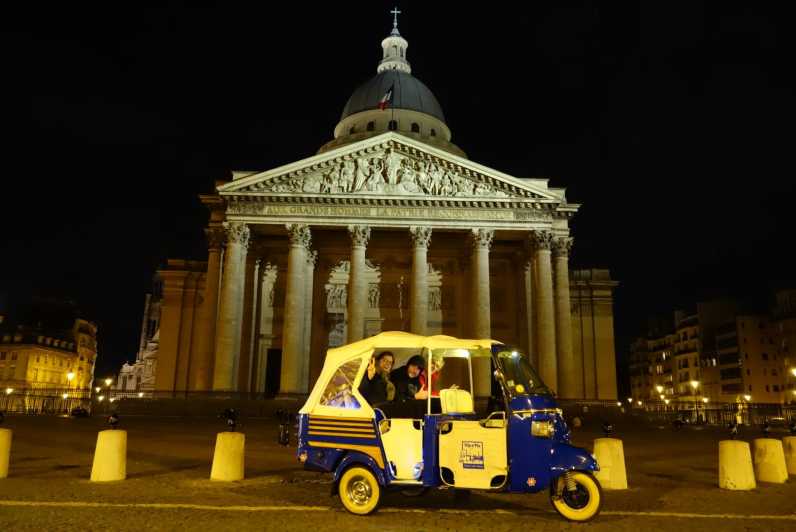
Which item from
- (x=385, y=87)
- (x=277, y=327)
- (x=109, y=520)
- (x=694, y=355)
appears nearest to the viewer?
(x=109, y=520)

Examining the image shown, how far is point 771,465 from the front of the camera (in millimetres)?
12805

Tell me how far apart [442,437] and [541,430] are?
1.40 meters

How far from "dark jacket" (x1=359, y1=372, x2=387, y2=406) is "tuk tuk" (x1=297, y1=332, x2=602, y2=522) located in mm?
98

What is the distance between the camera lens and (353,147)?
37781 millimetres

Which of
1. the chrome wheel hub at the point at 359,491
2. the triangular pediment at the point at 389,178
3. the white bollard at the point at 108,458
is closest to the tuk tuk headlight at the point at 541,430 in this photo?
the chrome wheel hub at the point at 359,491

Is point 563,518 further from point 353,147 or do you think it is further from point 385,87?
point 385,87

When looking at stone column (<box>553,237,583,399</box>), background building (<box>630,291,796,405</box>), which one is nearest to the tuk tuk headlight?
stone column (<box>553,237,583,399</box>)

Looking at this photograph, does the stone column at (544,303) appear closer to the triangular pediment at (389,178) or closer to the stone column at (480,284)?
the triangular pediment at (389,178)

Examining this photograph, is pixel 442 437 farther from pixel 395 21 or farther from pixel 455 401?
pixel 395 21

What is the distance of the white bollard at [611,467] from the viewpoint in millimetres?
11812

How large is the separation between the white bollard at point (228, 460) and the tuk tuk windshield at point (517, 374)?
598 centimetres

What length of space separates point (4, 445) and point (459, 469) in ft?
29.8

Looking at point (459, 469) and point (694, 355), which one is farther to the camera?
point (694, 355)

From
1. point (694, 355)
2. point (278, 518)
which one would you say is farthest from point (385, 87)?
point (694, 355)
